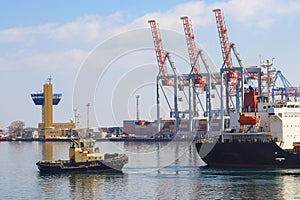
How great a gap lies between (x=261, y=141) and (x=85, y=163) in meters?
16.7

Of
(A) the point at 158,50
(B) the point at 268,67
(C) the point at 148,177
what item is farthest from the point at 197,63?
(C) the point at 148,177

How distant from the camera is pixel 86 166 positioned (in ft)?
170

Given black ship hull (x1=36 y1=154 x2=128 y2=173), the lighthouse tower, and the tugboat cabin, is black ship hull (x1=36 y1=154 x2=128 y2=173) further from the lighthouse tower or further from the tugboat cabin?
the lighthouse tower

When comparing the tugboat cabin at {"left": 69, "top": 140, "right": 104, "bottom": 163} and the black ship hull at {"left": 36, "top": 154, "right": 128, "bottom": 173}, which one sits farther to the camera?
the tugboat cabin at {"left": 69, "top": 140, "right": 104, "bottom": 163}

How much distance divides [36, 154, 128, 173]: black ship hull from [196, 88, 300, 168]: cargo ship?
9097mm

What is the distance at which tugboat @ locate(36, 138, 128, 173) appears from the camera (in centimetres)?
5200

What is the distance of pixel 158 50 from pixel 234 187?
95.4m

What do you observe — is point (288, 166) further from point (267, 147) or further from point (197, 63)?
point (197, 63)

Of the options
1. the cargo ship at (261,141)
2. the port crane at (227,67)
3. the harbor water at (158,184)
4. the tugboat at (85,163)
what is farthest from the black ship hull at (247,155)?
the port crane at (227,67)

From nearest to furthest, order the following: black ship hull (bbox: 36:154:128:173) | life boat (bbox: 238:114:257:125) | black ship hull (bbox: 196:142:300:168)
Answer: black ship hull (bbox: 196:142:300:168), black ship hull (bbox: 36:154:128:173), life boat (bbox: 238:114:257:125)

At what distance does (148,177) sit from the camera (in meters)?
47.6

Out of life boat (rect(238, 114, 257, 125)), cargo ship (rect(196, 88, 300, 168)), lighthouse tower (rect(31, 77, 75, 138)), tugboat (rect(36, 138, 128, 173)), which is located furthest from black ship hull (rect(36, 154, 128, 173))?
lighthouse tower (rect(31, 77, 75, 138))

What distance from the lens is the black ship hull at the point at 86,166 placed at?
170ft

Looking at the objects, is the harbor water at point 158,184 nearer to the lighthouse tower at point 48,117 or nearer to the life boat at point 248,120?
the life boat at point 248,120
